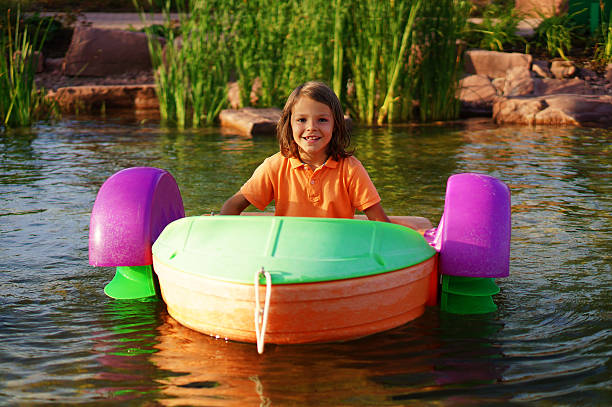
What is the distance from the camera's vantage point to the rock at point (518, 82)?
37.1 ft

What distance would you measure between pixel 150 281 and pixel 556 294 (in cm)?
190

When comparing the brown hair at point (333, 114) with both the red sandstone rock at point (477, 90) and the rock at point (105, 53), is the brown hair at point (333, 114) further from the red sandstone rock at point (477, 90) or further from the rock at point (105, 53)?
the rock at point (105, 53)

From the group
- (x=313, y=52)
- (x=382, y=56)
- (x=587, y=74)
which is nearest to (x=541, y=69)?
(x=587, y=74)

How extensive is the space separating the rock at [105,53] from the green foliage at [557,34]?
23.2 ft

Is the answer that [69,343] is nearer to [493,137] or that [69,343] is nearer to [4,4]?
[493,137]

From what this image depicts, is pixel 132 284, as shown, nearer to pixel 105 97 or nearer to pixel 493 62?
pixel 105 97

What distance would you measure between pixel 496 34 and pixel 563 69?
1.43m

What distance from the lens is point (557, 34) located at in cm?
1321

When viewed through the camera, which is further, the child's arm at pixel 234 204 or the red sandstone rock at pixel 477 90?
the red sandstone rock at pixel 477 90

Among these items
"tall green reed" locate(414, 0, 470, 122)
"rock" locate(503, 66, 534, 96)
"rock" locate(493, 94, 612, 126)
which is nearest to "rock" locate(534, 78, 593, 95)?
"rock" locate(503, 66, 534, 96)

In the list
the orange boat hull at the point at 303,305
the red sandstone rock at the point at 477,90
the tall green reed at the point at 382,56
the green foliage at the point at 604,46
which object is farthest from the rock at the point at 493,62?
the orange boat hull at the point at 303,305

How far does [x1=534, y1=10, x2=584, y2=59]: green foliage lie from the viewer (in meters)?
13.0

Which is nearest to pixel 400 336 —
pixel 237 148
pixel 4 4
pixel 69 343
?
pixel 69 343

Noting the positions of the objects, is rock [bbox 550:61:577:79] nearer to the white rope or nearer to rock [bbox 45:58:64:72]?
rock [bbox 45:58:64:72]
